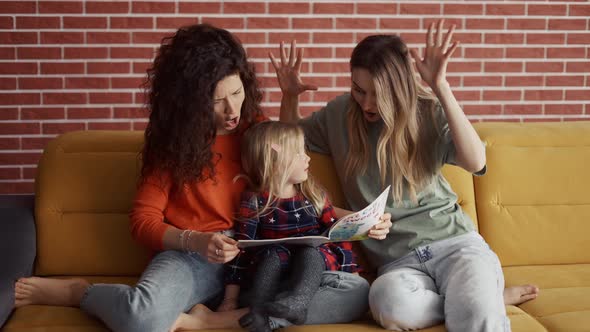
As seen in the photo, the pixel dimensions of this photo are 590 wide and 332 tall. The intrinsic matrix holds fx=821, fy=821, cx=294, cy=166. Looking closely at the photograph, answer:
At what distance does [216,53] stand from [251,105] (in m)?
0.25

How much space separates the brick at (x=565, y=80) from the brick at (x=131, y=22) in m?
2.05

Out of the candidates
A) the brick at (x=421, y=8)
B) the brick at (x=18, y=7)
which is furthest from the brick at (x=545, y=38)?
the brick at (x=18, y=7)

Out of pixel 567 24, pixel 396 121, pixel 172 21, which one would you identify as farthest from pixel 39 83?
pixel 567 24

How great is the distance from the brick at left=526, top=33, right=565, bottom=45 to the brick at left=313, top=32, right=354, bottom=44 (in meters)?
0.93

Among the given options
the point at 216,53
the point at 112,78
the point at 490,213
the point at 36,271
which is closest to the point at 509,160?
the point at 490,213

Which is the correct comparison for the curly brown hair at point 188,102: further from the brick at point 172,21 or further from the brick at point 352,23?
the brick at point 352,23

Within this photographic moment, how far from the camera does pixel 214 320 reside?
2426 mm

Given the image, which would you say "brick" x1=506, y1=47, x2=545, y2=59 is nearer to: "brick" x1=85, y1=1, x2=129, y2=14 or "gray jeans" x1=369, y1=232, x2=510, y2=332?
"gray jeans" x1=369, y1=232, x2=510, y2=332

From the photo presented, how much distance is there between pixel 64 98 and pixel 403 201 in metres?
2.06

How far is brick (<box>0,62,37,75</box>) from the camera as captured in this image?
3.99 metres

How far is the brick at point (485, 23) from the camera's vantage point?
414 centimetres

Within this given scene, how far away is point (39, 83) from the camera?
4023mm

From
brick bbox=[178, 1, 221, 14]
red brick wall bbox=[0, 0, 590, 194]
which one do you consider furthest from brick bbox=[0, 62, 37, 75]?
brick bbox=[178, 1, 221, 14]

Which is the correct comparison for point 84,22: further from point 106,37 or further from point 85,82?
point 85,82
